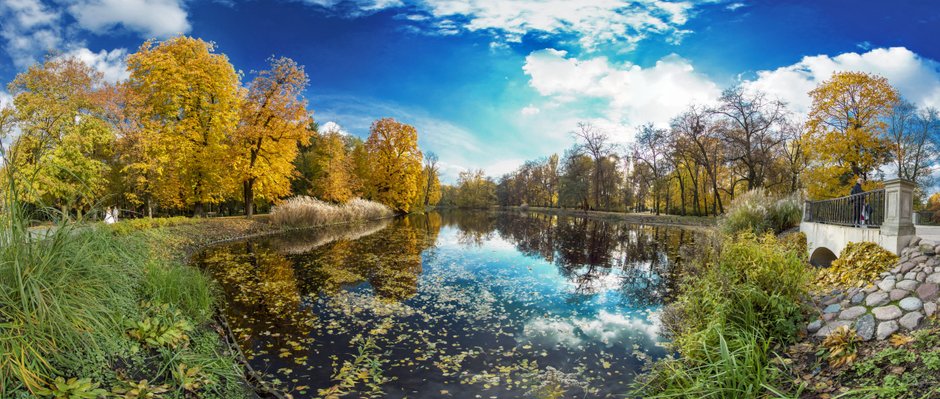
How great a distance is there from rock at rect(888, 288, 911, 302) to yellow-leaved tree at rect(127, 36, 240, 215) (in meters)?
21.9

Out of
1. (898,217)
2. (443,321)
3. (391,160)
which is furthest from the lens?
(391,160)

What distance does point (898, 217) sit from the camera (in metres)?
6.18

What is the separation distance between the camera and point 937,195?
3488 centimetres

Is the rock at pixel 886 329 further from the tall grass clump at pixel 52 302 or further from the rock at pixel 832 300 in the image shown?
the tall grass clump at pixel 52 302

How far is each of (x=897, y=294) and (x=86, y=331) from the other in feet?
29.0

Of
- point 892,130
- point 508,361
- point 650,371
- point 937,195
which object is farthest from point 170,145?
point 937,195

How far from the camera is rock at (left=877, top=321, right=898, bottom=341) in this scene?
4.31m

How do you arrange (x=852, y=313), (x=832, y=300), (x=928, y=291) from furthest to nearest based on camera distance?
(x=832, y=300)
(x=852, y=313)
(x=928, y=291)

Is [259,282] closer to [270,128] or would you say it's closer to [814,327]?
[814,327]

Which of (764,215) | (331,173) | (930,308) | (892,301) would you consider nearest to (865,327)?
(930,308)

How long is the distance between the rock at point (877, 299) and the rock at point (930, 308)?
50 centimetres

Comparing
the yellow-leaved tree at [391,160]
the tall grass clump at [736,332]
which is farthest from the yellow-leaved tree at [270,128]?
the tall grass clump at [736,332]

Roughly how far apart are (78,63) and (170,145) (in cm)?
976

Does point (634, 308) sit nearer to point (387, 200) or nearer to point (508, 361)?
point (508, 361)
